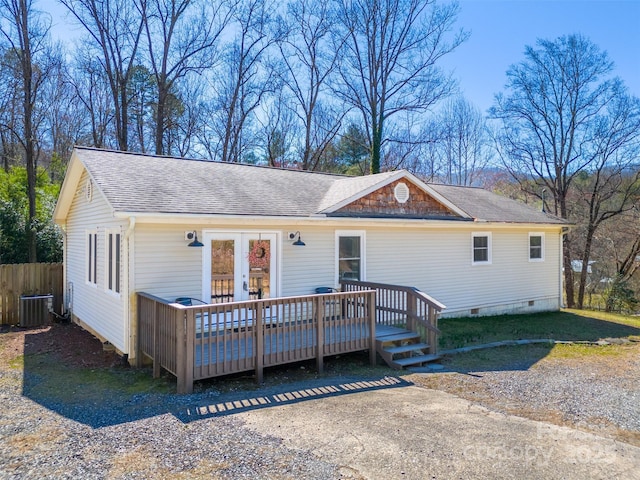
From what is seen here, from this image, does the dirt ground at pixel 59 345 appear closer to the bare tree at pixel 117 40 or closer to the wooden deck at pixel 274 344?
the wooden deck at pixel 274 344

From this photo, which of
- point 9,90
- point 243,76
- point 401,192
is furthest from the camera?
point 243,76

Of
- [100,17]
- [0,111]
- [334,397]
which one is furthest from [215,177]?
[100,17]

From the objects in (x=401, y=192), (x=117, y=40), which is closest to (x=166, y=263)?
(x=401, y=192)

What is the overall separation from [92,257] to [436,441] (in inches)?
342

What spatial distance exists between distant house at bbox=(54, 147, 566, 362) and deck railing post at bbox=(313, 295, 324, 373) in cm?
191

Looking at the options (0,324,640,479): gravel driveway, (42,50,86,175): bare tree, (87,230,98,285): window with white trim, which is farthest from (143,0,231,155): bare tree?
(0,324,640,479): gravel driveway

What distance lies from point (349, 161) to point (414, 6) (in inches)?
369

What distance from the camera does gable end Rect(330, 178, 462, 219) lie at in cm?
1077

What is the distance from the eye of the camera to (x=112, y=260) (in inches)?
347

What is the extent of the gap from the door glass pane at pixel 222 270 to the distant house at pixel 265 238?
0.02 meters

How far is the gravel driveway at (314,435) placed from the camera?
4.20 metres

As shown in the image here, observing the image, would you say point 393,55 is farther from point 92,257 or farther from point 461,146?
point 92,257

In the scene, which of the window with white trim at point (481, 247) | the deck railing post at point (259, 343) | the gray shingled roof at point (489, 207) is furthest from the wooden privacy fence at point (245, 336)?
the window with white trim at point (481, 247)

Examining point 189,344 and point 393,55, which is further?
point 393,55
